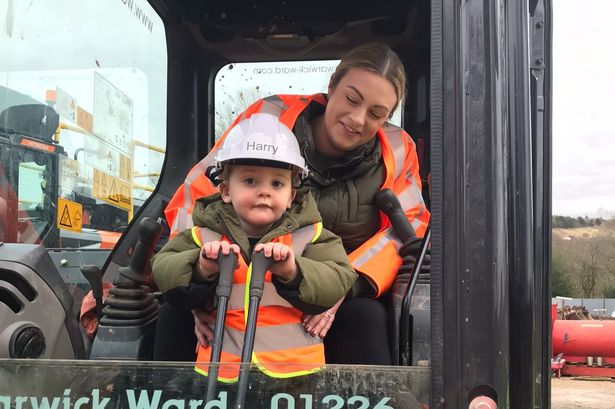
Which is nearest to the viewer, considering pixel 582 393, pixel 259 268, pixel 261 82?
pixel 259 268

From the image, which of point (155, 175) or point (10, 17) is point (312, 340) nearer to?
point (10, 17)

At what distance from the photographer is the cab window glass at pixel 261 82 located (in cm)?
299

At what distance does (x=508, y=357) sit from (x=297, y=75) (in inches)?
79.1

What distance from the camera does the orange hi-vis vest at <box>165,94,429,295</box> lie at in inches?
79.7

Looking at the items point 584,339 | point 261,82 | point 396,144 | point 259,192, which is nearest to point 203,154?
point 261,82

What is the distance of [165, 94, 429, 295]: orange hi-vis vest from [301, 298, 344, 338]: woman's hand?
0.22 m

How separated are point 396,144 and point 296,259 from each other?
0.89m

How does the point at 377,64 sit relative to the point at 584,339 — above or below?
above

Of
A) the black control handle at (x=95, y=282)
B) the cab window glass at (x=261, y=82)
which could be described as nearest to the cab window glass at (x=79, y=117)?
the black control handle at (x=95, y=282)

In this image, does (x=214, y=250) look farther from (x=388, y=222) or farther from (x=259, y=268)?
(x=388, y=222)

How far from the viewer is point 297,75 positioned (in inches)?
119

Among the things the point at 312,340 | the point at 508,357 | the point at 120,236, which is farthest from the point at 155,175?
the point at 508,357

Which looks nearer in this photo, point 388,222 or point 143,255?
point 143,255

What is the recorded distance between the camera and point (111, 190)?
7.98 ft
